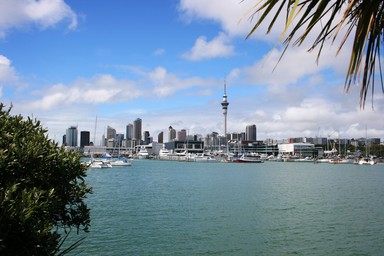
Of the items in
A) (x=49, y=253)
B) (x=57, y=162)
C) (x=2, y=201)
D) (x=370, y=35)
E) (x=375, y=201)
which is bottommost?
(x=375, y=201)

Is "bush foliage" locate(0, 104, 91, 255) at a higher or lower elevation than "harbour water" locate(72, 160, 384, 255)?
higher

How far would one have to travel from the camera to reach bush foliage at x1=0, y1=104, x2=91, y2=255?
Answer: 5969mm

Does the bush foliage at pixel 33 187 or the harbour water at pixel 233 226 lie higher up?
the bush foliage at pixel 33 187

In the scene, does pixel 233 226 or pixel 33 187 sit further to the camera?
pixel 233 226

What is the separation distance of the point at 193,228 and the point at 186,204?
12.1 meters

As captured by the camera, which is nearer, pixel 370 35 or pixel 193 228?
pixel 370 35

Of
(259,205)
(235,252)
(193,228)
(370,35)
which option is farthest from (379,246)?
(370,35)

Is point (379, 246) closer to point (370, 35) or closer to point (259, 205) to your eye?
point (259, 205)

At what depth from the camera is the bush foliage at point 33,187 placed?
597cm

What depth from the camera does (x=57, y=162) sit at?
7.77 metres

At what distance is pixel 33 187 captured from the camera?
712 cm

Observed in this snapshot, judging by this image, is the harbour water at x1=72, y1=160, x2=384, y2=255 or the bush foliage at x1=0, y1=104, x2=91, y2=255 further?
the harbour water at x1=72, y1=160, x2=384, y2=255

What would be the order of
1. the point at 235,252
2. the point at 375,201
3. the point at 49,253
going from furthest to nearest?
the point at 375,201 → the point at 235,252 → the point at 49,253

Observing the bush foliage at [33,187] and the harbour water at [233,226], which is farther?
the harbour water at [233,226]
